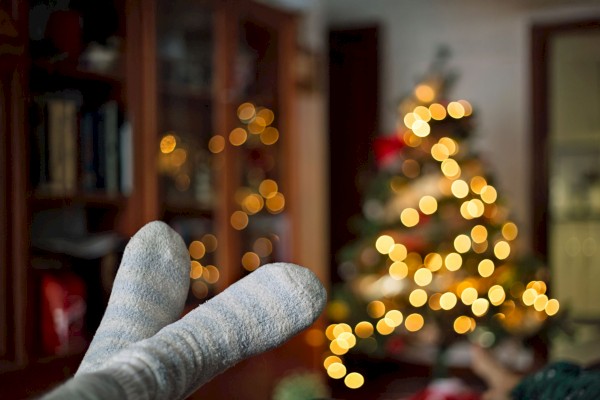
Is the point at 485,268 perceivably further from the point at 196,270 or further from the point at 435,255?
the point at 196,270

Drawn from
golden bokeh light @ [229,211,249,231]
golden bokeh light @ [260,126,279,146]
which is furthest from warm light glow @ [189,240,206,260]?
golden bokeh light @ [260,126,279,146]

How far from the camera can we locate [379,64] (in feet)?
15.1

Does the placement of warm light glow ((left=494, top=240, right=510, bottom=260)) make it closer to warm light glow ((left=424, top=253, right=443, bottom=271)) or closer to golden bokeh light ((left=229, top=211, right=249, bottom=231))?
warm light glow ((left=424, top=253, right=443, bottom=271))

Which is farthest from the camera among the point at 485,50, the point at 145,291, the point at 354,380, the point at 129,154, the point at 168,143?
the point at 485,50

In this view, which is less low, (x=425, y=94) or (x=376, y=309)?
(x=425, y=94)

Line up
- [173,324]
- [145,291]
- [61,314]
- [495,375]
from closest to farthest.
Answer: [173,324]
[145,291]
[495,375]
[61,314]

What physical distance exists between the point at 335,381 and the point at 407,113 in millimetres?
1367

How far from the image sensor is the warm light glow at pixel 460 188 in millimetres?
3236

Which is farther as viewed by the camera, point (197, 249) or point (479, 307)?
point (479, 307)

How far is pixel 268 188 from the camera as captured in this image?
329 centimetres

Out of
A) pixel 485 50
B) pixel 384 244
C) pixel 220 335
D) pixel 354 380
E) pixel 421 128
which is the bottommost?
pixel 354 380

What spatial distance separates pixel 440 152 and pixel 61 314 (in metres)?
1.75

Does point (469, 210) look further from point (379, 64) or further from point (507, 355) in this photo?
point (379, 64)

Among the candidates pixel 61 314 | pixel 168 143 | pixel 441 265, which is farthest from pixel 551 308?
pixel 61 314
